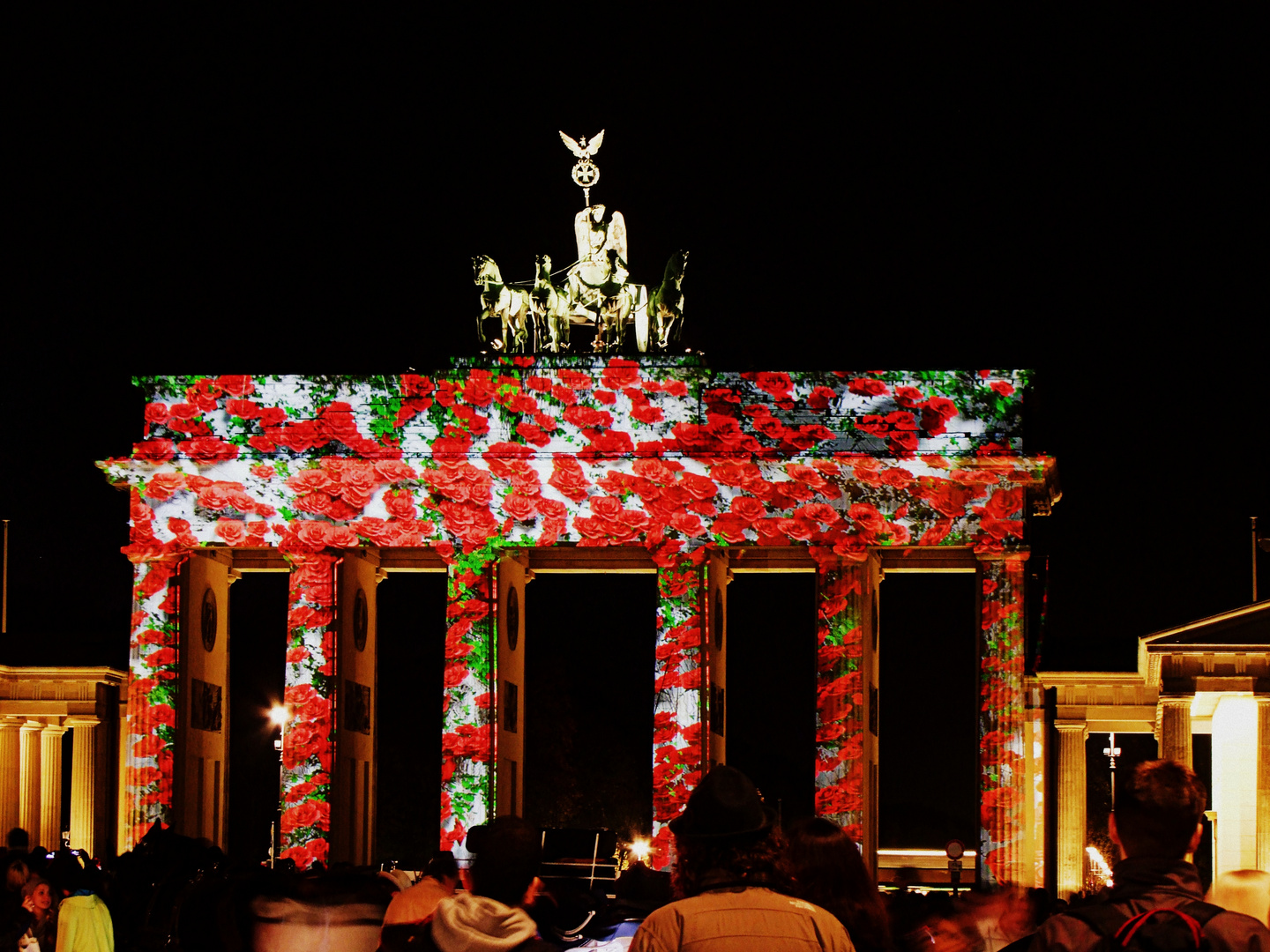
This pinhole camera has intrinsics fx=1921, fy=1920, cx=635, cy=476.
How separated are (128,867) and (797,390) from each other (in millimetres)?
38363

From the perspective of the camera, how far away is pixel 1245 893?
10.5 meters

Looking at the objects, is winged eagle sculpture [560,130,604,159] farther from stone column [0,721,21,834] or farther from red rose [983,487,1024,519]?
stone column [0,721,21,834]

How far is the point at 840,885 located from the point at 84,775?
5241 centimetres

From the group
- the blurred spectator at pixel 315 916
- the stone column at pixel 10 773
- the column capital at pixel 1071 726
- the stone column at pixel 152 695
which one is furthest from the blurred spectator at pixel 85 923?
the column capital at pixel 1071 726

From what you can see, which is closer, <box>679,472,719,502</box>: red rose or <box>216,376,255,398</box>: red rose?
<box>679,472,719,502</box>: red rose

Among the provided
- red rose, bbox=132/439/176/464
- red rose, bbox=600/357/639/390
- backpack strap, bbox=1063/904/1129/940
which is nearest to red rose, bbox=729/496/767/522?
red rose, bbox=600/357/639/390

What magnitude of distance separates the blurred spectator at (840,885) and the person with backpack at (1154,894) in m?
1.91

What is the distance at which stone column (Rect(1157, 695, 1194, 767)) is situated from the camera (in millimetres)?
51156

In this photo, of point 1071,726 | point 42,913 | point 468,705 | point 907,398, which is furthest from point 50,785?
point 42,913

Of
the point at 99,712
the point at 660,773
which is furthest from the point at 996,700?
the point at 99,712

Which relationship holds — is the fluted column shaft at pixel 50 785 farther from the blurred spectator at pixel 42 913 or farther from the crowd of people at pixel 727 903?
the crowd of people at pixel 727 903

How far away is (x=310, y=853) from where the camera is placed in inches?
2050

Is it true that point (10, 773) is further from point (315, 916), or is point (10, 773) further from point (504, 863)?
point (504, 863)

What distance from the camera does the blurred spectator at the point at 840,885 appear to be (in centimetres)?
1048
